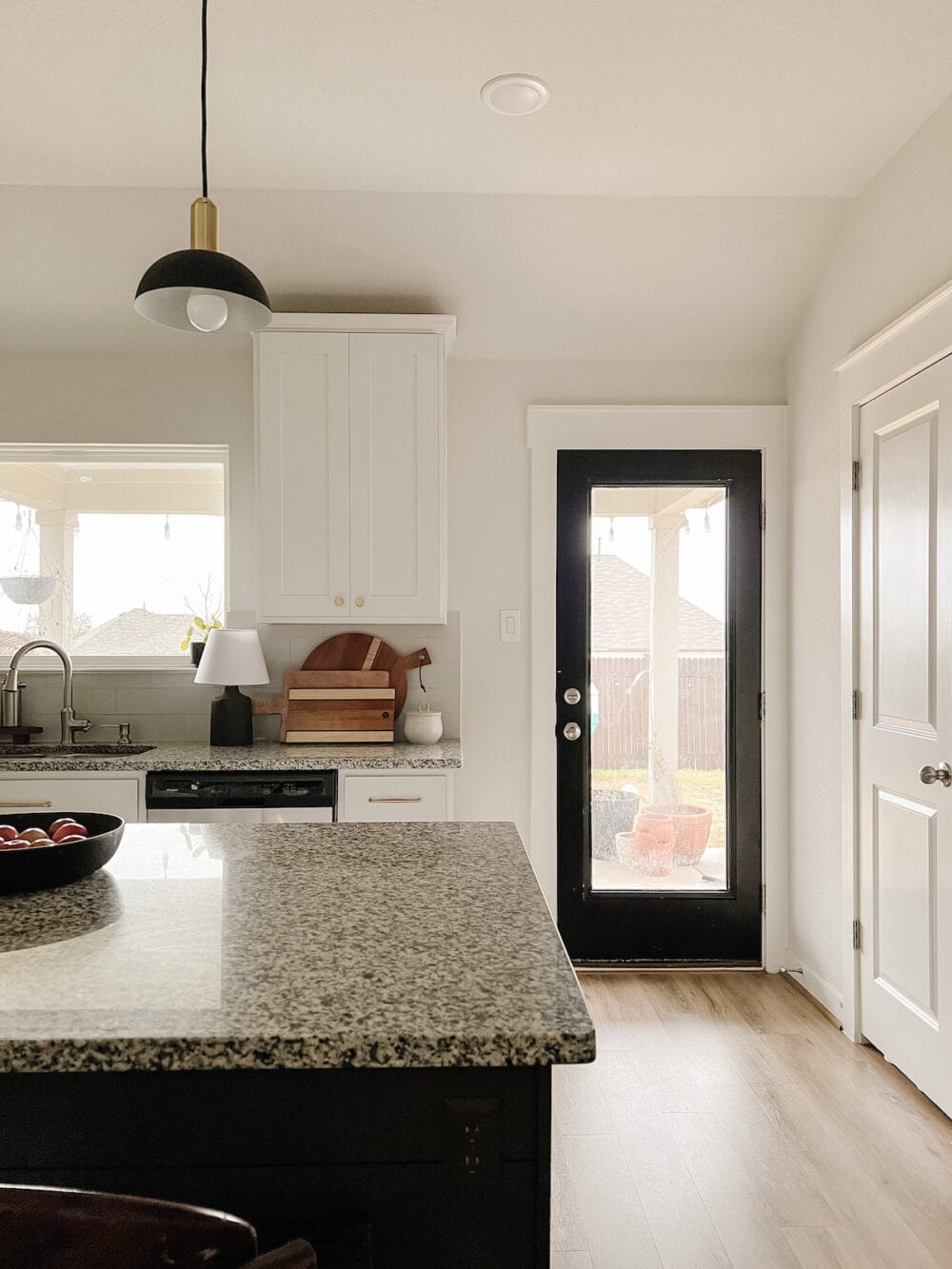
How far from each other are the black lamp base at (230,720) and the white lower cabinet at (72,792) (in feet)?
1.48

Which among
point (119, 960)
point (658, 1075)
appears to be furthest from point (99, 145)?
point (658, 1075)

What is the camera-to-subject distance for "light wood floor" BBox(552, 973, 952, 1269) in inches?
81.1

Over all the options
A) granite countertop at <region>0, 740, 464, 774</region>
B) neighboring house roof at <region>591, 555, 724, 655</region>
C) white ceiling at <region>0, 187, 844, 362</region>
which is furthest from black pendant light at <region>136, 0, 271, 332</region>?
neighboring house roof at <region>591, 555, 724, 655</region>

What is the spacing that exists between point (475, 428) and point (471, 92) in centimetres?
141

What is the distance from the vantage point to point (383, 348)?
347cm

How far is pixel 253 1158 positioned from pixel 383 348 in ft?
9.53

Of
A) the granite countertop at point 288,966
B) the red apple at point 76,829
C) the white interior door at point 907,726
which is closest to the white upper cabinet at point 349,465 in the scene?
Answer: the white interior door at point 907,726

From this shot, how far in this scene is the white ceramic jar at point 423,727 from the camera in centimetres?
355

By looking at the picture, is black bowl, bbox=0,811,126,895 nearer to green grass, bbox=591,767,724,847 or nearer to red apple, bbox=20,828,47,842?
red apple, bbox=20,828,47,842

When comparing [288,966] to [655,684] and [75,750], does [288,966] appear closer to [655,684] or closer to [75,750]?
[75,750]

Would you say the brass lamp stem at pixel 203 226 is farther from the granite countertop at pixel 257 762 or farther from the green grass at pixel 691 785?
the green grass at pixel 691 785

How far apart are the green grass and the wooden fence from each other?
3 cm

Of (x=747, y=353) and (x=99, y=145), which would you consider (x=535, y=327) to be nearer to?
(x=747, y=353)

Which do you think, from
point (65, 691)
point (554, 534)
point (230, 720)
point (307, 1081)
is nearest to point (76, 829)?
point (307, 1081)
